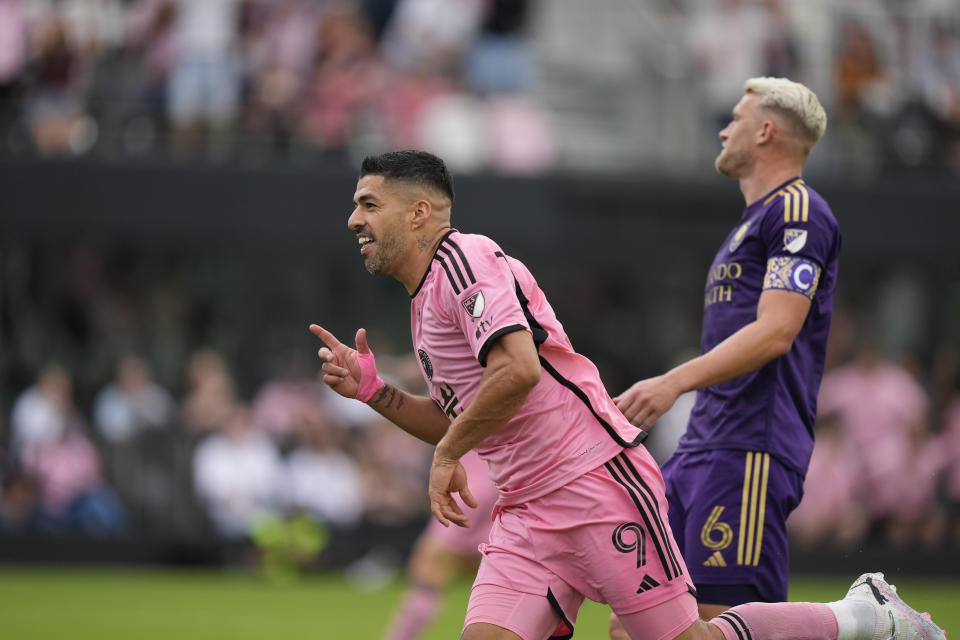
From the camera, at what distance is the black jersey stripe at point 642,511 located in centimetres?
525

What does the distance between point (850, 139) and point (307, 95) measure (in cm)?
678

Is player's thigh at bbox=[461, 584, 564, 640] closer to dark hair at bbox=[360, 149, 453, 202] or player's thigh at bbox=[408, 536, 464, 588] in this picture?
dark hair at bbox=[360, 149, 453, 202]

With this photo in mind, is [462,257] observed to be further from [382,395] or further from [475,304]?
[382,395]

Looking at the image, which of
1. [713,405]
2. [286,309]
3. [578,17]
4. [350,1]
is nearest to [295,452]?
[286,309]

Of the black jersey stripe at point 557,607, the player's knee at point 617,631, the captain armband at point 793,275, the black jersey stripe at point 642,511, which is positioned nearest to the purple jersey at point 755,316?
the captain armband at point 793,275

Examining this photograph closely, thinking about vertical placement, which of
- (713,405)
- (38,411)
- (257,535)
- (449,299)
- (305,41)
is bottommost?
(257,535)

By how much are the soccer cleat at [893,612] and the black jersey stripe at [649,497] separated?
942 millimetres

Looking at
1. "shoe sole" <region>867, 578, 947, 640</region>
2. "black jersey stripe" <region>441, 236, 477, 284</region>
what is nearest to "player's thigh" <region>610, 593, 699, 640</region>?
"shoe sole" <region>867, 578, 947, 640</region>

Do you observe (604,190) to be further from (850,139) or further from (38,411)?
(38,411)

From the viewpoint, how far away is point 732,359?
545 cm

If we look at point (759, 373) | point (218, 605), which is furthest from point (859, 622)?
point (218, 605)

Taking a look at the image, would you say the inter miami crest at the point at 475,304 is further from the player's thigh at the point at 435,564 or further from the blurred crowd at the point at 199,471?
the blurred crowd at the point at 199,471

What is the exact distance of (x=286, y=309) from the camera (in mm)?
17516

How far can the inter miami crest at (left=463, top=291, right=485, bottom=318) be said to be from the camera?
5.02m
